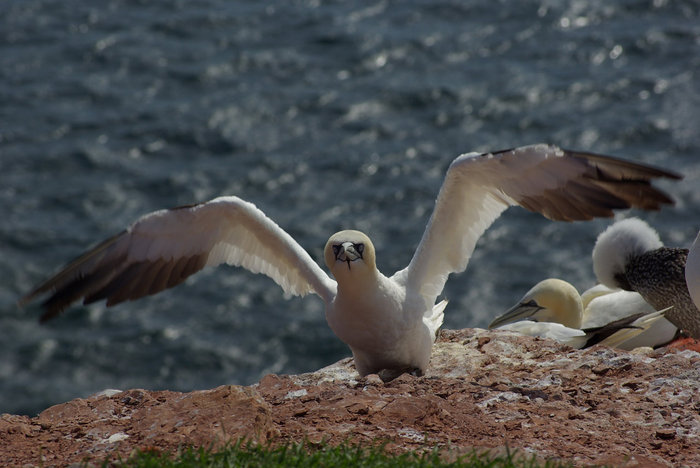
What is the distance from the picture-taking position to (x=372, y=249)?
582 cm

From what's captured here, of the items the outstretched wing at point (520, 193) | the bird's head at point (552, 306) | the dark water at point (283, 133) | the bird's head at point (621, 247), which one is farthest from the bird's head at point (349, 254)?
the dark water at point (283, 133)

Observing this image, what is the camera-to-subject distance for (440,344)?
6.80m

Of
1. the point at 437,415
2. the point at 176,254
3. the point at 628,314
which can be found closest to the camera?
the point at 437,415

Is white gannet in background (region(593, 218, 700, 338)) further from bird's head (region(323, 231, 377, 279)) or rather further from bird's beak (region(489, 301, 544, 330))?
bird's head (region(323, 231, 377, 279))

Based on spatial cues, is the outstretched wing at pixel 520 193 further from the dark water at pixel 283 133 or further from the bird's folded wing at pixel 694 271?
the dark water at pixel 283 133

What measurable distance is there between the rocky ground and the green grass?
0.16 meters

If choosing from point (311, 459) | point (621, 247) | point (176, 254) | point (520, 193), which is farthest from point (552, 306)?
point (311, 459)

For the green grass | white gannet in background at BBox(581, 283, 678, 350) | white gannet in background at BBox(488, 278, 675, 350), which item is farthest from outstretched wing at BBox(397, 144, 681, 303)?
white gannet in background at BBox(581, 283, 678, 350)

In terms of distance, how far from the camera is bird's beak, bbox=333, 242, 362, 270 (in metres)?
5.67

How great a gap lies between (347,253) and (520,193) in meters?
1.07

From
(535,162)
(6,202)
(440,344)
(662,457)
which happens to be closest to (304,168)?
(6,202)

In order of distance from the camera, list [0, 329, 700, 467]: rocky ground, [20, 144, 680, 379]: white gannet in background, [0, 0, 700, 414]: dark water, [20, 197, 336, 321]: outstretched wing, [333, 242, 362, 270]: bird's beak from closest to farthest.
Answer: [0, 329, 700, 467]: rocky ground, [20, 144, 680, 379]: white gannet in background, [333, 242, 362, 270]: bird's beak, [20, 197, 336, 321]: outstretched wing, [0, 0, 700, 414]: dark water

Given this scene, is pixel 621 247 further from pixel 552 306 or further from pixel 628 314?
pixel 552 306

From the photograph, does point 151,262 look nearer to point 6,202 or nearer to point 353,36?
point 6,202
